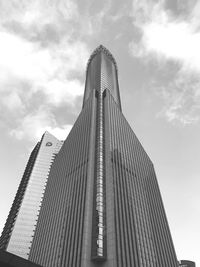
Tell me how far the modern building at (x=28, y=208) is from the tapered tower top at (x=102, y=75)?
6368cm

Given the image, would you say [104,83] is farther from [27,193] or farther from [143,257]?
[143,257]

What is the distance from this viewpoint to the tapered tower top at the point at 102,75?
147 metres

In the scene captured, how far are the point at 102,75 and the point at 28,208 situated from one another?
9988 cm

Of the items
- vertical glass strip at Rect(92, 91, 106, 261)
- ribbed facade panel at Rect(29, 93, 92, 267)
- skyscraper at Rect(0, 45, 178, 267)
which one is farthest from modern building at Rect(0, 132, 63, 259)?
vertical glass strip at Rect(92, 91, 106, 261)

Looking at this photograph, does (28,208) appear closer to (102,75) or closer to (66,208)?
(66,208)

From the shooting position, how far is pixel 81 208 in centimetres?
7362

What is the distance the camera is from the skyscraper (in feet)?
212

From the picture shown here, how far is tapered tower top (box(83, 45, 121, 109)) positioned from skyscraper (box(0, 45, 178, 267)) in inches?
1048

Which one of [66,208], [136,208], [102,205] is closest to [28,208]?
[66,208]

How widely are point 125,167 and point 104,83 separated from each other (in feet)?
238

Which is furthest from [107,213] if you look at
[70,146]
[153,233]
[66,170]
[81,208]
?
[70,146]

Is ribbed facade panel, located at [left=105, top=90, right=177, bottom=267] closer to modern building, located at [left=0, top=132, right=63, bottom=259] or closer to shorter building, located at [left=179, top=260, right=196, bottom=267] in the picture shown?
modern building, located at [left=0, top=132, right=63, bottom=259]

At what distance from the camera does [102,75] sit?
153750 mm

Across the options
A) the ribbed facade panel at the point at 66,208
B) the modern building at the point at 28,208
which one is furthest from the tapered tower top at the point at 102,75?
the modern building at the point at 28,208
